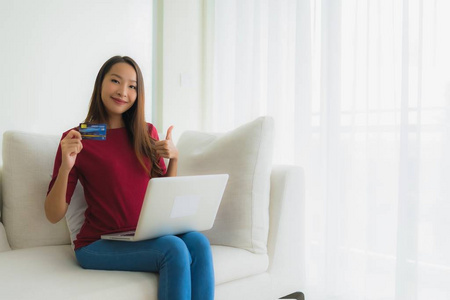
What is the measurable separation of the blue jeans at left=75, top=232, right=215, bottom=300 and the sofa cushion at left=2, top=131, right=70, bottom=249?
14.9 inches

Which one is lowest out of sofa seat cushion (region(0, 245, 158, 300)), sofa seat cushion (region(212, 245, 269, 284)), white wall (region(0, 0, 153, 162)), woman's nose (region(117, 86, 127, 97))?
sofa seat cushion (region(212, 245, 269, 284))

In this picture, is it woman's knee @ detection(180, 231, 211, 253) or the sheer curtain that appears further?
the sheer curtain

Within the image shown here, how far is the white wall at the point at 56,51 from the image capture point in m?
2.27

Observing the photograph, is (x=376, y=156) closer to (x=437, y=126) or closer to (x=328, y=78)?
(x=437, y=126)

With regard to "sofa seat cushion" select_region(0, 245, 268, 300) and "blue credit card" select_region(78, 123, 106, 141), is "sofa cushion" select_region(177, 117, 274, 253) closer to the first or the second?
"sofa seat cushion" select_region(0, 245, 268, 300)

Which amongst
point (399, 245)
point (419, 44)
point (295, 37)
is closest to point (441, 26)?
point (419, 44)

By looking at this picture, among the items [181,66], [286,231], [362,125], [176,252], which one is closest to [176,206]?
[176,252]

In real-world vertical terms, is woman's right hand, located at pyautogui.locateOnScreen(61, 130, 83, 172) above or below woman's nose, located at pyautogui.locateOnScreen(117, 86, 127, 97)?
below

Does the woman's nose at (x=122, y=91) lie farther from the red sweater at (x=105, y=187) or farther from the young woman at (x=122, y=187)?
the red sweater at (x=105, y=187)

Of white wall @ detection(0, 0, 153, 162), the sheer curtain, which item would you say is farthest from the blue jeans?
white wall @ detection(0, 0, 153, 162)

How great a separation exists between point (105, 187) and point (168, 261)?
42 centimetres

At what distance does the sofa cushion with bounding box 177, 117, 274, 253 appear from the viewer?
173cm

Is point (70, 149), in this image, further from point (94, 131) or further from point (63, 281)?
point (63, 281)

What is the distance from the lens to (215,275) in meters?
1.52
